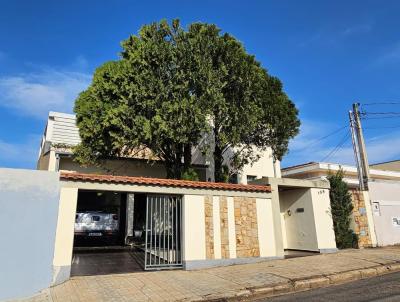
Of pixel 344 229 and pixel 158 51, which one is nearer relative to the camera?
pixel 158 51

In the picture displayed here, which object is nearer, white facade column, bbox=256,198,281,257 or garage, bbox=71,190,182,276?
garage, bbox=71,190,182,276

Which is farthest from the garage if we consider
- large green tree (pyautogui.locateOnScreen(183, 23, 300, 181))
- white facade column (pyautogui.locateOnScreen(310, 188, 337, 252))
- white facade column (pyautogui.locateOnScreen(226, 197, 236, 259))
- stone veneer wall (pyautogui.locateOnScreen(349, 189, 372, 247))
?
stone veneer wall (pyautogui.locateOnScreen(349, 189, 372, 247))

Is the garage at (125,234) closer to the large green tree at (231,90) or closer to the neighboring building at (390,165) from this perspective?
the large green tree at (231,90)

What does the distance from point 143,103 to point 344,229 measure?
1017 centimetres

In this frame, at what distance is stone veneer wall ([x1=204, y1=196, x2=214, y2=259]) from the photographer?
33.7 ft

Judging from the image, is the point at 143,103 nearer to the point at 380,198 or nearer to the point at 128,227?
the point at 128,227

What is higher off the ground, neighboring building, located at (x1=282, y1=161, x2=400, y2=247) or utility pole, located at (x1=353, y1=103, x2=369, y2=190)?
utility pole, located at (x1=353, y1=103, x2=369, y2=190)

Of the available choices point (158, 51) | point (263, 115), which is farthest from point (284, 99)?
point (158, 51)

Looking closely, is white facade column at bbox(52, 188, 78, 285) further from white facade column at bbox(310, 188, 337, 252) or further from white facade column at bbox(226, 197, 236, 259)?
white facade column at bbox(310, 188, 337, 252)

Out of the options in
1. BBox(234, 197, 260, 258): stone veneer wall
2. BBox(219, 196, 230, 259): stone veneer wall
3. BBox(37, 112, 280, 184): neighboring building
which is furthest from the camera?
BBox(37, 112, 280, 184): neighboring building

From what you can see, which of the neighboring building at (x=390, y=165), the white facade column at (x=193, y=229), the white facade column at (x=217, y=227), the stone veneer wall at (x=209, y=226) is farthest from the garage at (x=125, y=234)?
the neighboring building at (x=390, y=165)

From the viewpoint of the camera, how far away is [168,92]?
11578mm

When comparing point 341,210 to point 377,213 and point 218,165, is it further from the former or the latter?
point 218,165

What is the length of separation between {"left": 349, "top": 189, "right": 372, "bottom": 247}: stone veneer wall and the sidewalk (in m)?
3.95
